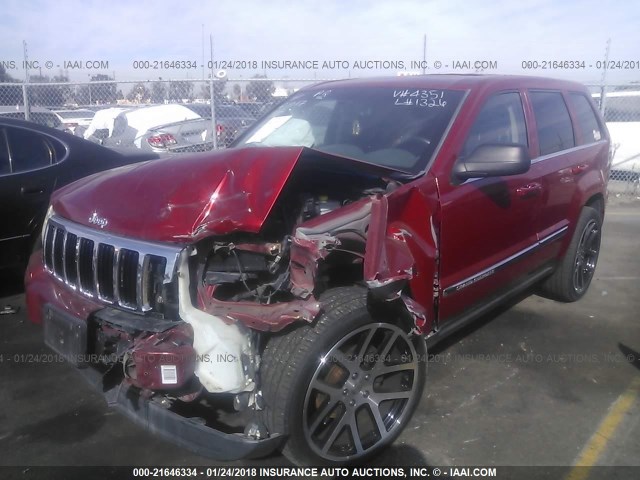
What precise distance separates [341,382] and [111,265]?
47.8 inches

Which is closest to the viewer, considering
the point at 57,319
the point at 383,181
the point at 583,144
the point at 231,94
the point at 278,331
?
the point at 278,331

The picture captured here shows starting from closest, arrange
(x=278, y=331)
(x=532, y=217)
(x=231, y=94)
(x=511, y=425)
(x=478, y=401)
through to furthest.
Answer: (x=278, y=331) → (x=511, y=425) → (x=478, y=401) → (x=532, y=217) → (x=231, y=94)

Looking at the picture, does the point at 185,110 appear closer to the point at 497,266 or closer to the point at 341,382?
the point at 497,266

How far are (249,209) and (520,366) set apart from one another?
7.94ft

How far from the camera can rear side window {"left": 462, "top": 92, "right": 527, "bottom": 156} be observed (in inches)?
134

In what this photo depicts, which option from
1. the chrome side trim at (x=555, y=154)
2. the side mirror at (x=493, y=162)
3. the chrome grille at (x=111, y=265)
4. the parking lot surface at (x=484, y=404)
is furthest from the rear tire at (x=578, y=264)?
the chrome grille at (x=111, y=265)

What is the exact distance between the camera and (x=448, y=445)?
9.68ft

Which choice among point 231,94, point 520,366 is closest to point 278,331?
point 520,366

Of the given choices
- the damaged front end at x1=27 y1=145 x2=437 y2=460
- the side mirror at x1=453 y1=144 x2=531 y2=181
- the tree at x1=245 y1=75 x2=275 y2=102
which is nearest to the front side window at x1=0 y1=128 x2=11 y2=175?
the damaged front end at x1=27 y1=145 x2=437 y2=460

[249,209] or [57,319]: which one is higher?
[249,209]

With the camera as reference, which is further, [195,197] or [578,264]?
[578,264]

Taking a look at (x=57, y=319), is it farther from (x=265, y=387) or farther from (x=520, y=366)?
(x=520, y=366)

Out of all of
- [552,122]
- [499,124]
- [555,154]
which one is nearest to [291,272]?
[499,124]

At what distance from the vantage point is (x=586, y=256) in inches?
197
